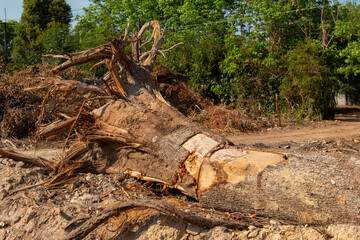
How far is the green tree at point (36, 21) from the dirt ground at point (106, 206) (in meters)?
24.9

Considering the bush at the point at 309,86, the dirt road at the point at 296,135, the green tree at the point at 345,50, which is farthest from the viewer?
the green tree at the point at 345,50

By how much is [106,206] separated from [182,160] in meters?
0.93

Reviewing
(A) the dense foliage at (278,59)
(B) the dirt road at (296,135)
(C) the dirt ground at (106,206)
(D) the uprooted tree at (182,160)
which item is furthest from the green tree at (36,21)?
(C) the dirt ground at (106,206)

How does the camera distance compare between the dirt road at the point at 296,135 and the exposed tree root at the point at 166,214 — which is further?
the dirt road at the point at 296,135

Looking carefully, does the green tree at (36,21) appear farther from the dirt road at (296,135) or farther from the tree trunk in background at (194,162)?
the tree trunk in background at (194,162)

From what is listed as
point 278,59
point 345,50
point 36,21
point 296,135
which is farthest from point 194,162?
point 36,21

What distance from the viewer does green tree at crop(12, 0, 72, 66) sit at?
27.1 m

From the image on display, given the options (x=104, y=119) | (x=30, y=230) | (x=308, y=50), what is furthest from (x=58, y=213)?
(x=308, y=50)

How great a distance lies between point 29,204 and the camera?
377cm

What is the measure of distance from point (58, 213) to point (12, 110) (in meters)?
6.68

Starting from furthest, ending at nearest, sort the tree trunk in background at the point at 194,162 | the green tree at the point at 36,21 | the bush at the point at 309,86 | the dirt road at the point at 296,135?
the green tree at the point at 36,21
the bush at the point at 309,86
the dirt road at the point at 296,135
the tree trunk in background at the point at 194,162

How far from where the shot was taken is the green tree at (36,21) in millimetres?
27109

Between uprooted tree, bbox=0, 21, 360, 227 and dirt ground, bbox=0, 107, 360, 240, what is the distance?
119 millimetres

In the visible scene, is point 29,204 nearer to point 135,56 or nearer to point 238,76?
point 135,56
